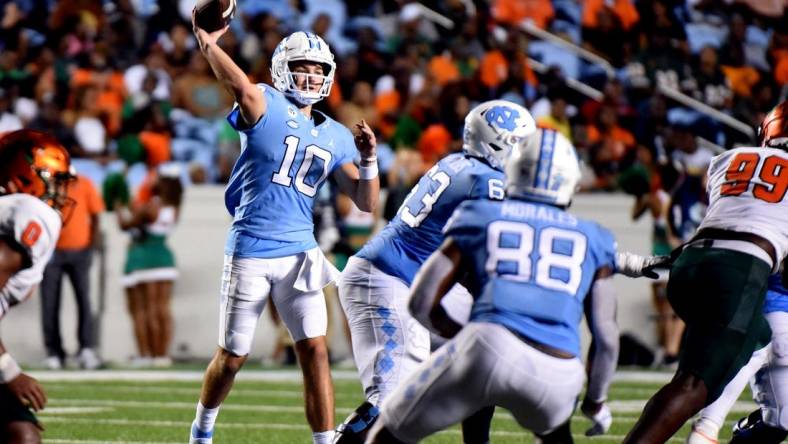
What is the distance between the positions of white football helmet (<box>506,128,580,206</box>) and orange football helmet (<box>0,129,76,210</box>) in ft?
4.86

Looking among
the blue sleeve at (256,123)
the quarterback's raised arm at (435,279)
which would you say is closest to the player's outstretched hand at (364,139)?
the blue sleeve at (256,123)

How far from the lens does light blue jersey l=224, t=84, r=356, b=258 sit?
6.09 meters

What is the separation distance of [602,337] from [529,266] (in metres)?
0.35

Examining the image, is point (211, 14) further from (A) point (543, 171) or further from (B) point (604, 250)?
(B) point (604, 250)

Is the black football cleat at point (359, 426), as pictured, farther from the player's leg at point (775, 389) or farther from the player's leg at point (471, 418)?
the player's leg at point (775, 389)

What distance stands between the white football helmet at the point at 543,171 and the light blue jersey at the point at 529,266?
0.25 ft

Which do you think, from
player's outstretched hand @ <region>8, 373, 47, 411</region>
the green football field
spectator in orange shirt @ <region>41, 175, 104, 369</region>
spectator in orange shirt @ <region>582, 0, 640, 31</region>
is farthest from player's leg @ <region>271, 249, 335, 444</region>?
spectator in orange shirt @ <region>582, 0, 640, 31</region>

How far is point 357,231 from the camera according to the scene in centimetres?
1226

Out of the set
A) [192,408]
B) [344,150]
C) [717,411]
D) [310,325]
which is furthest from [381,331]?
[192,408]

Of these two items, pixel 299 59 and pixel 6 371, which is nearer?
pixel 6 371

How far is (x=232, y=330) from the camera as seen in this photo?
6.07 metres

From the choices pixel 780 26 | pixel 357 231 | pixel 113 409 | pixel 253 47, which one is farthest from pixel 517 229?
pixel 780 26

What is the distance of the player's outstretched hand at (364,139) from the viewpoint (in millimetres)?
5973

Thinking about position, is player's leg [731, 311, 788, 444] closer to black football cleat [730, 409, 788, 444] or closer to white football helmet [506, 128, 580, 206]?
black football cleat [730, 409, 788, 444]
